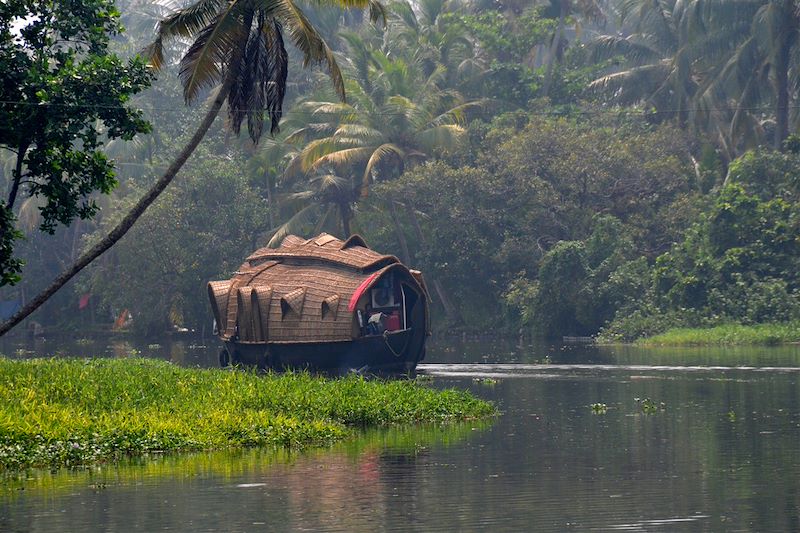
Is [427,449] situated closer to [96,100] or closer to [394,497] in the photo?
[394,497]

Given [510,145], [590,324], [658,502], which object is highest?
[510,145]

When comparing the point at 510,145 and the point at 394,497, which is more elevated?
the point at 510,145

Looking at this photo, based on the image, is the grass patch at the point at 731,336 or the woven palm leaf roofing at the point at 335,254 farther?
the grass patch at the point at 731,336

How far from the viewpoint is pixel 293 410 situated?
76.6 ft

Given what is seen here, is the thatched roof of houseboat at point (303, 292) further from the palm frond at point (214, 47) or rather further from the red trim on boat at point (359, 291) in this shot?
the palm frond at point (214, 47)

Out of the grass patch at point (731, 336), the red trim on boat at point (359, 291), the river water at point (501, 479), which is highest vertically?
the red trim on boat at point (359, 291)

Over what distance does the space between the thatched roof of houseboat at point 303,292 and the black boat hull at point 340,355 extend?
222mm

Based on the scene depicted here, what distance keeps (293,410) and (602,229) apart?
109 ft

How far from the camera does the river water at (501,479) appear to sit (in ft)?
48.1

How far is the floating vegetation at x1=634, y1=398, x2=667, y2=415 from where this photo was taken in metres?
26.1

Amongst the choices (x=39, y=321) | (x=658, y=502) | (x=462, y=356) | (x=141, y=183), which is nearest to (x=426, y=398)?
(x=658, y=502)

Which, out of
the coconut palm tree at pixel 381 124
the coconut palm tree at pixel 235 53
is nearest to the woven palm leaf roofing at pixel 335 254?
the coconut palm tree at pixel 235 53

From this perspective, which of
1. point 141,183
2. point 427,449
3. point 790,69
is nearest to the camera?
point 427,449

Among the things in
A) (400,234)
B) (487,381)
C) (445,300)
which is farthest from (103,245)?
(445,300)
